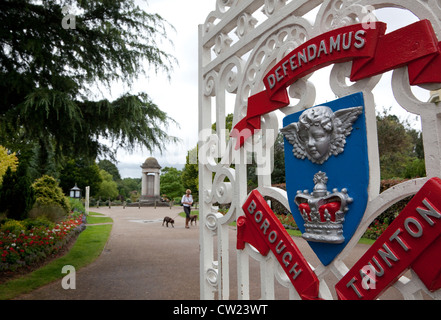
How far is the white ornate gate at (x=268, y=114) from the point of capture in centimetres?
140

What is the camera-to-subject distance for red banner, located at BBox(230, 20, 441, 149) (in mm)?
1303

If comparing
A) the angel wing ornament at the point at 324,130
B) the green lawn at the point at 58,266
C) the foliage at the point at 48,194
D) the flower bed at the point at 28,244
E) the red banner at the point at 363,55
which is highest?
the red banner at the point at 363,55

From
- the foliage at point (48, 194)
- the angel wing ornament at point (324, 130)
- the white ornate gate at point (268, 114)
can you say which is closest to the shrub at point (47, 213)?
the foliage at point (48, 194)

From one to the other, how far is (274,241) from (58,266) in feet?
19.1

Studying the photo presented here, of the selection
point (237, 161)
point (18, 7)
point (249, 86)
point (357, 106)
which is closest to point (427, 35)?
point (357, 106)

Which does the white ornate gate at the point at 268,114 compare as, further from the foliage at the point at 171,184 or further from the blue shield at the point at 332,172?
the foliage at the point at 171,184

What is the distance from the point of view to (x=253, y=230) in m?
2.16

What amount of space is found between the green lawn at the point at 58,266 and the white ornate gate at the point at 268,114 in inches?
146

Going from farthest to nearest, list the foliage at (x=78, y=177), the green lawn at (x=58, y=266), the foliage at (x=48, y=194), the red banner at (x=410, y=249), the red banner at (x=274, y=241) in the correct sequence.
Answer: the foliage at (x=78, y=177) < the foliage at (x=48, y=194) < the green lawn at (x=58, y=266) < the red banner at (x=274, y=241) < the red banner at (x=410, y=249)

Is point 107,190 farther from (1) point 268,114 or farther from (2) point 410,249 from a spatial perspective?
(2) point 410,249

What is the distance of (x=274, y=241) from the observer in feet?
6.44

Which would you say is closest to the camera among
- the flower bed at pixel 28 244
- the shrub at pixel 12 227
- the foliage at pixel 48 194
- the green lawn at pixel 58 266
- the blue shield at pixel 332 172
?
the blue shield at pixel 332 172

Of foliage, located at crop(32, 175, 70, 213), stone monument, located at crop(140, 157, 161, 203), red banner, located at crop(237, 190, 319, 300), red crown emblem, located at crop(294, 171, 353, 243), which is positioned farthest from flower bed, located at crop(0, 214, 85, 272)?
stone monument, located at crop(140, 157, 161, 203)
